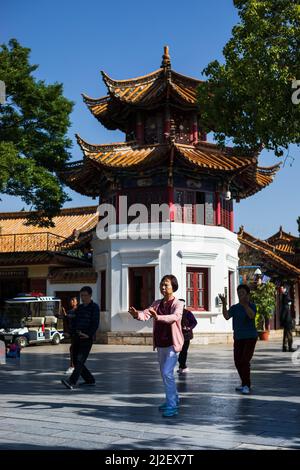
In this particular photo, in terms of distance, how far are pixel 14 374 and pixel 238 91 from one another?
7.27 meters

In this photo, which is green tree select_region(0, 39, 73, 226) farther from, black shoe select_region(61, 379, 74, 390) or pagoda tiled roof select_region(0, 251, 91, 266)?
black shoe select_region(61, 379, 74, 390)

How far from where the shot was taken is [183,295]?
21.8 m

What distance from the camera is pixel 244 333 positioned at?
27.5 feet

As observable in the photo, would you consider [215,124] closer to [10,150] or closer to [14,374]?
[14,374]

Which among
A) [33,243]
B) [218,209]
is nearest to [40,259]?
[33,243]

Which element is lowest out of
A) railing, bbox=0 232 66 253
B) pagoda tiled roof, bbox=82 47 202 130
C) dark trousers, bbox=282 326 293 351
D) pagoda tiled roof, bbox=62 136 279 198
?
dark trousers, bbox=282 326 293 351

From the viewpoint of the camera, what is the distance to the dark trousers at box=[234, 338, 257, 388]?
27.5 feet

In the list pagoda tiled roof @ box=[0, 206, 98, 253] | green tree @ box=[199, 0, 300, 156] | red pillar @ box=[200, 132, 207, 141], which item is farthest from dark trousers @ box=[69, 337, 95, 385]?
pagoda tiled roof @ box=[0, 206, 98, 253]

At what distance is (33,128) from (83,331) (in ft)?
44.6

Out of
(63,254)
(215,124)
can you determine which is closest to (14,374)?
(215,124)

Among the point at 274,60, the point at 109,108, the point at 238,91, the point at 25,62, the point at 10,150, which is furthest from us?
the point at 109,108

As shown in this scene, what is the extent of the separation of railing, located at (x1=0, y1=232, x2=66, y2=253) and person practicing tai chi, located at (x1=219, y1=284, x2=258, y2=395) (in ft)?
68.5

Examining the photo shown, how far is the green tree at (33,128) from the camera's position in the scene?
1992cm

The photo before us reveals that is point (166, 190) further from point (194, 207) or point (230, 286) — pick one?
point (230, 286)
